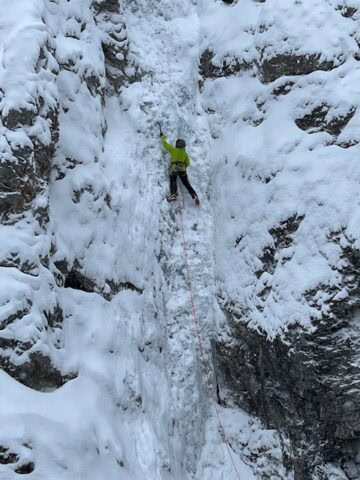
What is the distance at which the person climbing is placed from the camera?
9.64 m

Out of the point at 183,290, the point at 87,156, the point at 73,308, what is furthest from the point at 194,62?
the point at 73,308

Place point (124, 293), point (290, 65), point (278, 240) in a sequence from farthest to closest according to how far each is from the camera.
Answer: point (290, 65), point (278, 240), point (124, 293)

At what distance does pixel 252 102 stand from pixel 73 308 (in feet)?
18.4

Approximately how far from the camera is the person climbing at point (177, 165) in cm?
964

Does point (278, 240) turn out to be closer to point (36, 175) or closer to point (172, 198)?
point (172, 198)

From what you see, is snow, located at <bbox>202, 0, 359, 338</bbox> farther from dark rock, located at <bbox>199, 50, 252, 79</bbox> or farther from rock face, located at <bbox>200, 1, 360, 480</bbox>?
dark rock, located at <bbox>199, 50, 252, 79</bbox>

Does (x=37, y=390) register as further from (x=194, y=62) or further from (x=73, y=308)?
(x=194, y=62)

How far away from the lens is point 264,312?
8.34m

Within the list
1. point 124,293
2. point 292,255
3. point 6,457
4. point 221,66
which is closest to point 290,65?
point 221,66

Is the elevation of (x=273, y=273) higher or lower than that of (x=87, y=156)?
lower

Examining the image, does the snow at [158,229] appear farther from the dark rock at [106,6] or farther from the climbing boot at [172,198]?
the dark rock at [106,6]

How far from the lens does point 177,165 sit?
9648 millimetres

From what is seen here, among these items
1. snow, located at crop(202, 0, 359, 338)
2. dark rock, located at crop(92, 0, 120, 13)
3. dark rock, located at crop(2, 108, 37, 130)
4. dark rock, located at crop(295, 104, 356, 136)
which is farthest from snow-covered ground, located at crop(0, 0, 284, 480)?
dark rock, located at crop(295, 104, 356, 136)

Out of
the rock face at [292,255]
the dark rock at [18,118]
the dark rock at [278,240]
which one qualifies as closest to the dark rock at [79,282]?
the dark rock at [18,118]
